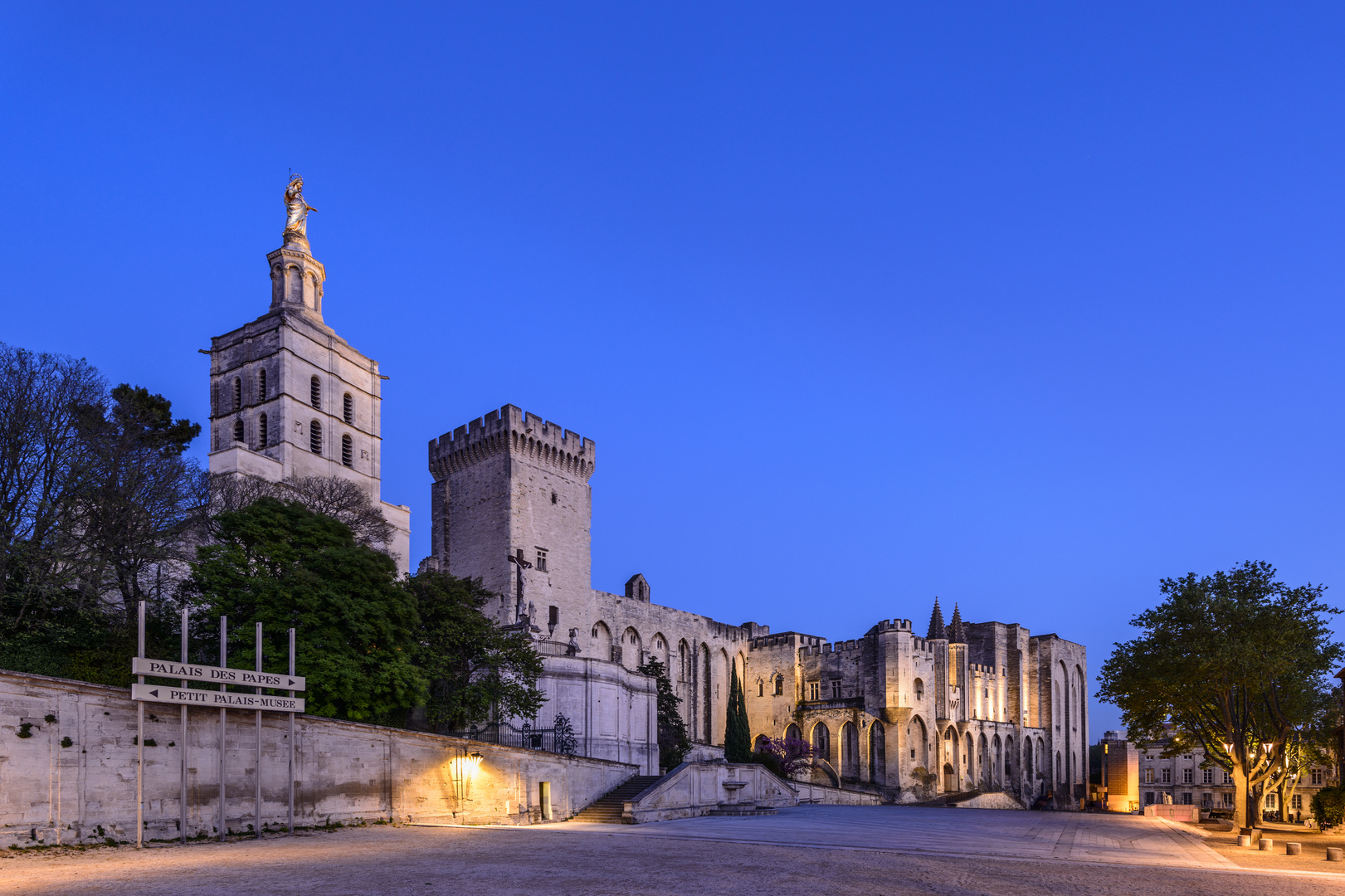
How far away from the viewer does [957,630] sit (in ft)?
242

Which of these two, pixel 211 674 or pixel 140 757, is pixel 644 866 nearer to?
pixel 140 757

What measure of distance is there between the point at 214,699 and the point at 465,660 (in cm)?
1237

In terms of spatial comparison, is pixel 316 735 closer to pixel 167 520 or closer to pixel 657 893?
pixel 167 520

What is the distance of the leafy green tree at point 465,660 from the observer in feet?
96.5

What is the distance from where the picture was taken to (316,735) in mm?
→ 22594

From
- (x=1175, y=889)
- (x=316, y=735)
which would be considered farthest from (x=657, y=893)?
(x=316, y=735)

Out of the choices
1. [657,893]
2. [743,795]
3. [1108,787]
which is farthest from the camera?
[1108,787]

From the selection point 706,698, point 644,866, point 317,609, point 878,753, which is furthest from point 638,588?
point 644,866

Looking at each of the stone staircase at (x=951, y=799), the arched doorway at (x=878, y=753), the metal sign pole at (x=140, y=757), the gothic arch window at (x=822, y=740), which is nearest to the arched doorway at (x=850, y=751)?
the arched doorway at (x=878, y=753)

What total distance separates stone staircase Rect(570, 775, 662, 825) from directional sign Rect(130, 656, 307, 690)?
A: 11.6 m

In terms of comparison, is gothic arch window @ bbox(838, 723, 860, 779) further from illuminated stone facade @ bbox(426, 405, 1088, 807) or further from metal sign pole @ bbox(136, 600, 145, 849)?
metal sign pole @ bbox(136, 600, 145, 849)

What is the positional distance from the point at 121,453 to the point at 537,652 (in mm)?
14184

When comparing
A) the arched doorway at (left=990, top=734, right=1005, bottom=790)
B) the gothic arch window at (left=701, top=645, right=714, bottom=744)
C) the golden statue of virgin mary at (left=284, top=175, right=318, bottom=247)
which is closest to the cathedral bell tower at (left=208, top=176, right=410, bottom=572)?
the golden statue of virgin mary at (left=284, top=175, right=318, bottom=247)

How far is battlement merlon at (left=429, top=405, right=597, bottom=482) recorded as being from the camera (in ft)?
158
